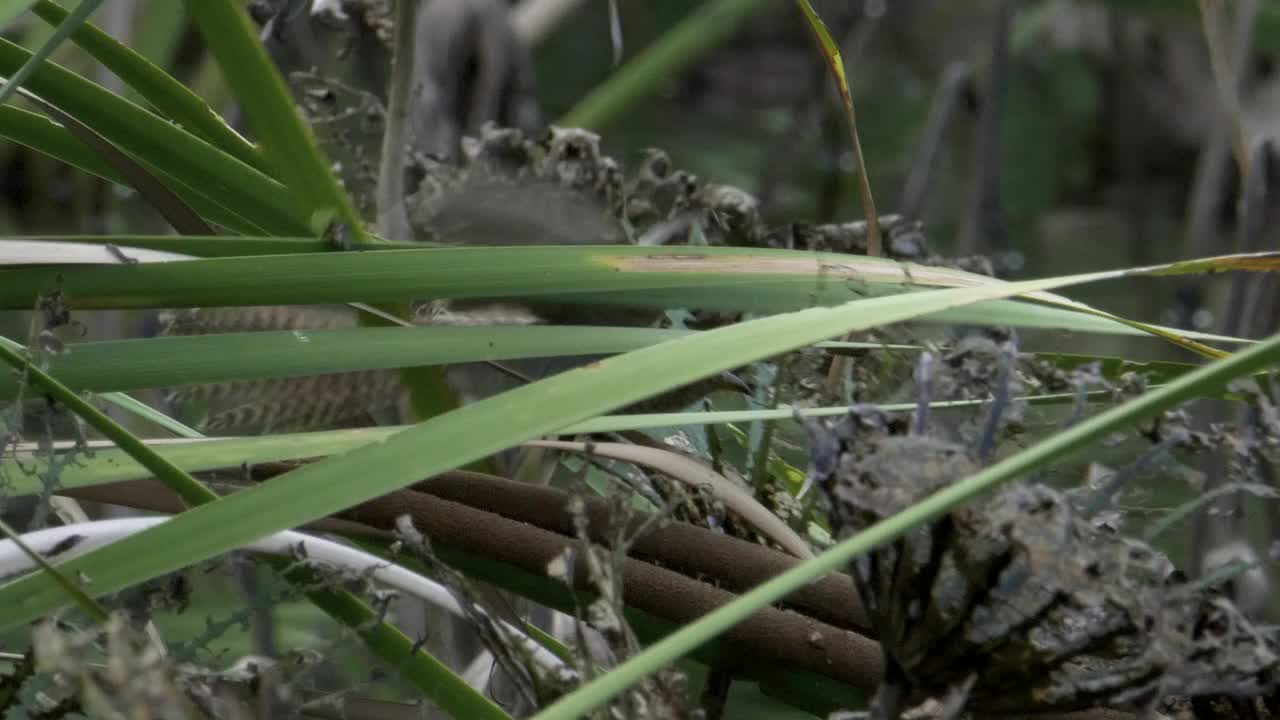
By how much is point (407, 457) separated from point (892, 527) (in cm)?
10

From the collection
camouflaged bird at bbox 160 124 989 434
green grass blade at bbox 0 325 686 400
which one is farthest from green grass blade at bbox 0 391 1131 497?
camouflaged bird at bbox 160 124 989 434

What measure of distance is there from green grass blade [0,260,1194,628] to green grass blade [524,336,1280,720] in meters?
0.06

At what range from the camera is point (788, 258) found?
40cm

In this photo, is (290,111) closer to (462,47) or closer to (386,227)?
(386,227)

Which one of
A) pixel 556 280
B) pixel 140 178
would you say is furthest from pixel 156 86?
pixel 556 280

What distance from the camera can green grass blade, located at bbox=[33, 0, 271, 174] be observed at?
0.41 metres

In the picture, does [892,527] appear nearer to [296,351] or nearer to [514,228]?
[296,351]

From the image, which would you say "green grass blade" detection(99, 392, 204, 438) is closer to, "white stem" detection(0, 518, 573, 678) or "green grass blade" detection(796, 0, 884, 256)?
"white stem" detection(0, 518, 573, 678)

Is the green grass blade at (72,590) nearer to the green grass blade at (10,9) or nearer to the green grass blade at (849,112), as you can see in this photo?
the green grass blade at (10,9)

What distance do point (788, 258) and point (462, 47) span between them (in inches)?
20.5

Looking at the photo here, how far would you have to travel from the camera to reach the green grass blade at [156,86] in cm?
41

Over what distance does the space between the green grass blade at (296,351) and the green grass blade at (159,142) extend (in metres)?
0.05

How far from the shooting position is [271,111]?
0.36 metres

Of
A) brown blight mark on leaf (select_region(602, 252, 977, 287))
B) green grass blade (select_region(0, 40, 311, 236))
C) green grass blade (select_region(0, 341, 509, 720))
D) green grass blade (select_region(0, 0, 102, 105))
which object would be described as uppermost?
green grass blade (select_region(0, 0, 102, 105))
